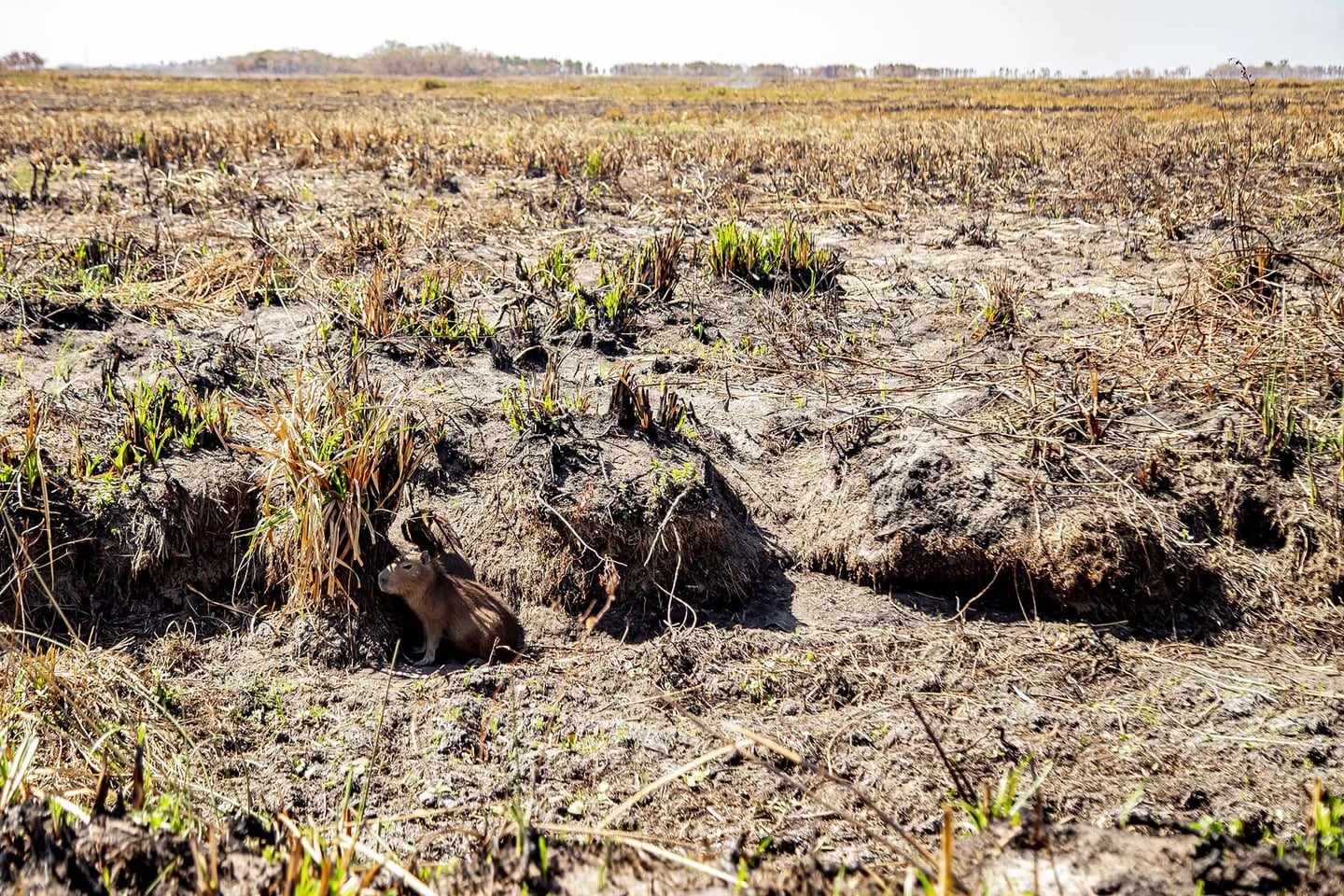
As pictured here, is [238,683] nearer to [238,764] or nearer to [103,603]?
[238,764]

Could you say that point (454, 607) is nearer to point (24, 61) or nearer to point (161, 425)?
point (161, 425)

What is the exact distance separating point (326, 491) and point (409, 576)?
0.50 meters

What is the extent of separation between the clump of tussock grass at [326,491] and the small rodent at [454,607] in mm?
210

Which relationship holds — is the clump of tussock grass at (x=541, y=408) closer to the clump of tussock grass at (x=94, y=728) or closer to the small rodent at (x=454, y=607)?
the small rodent at (x=454, y=607)

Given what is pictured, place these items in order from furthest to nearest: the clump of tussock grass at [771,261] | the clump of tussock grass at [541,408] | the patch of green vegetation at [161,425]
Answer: the clump of tussock grass at [771,261] < the clump of tussock grass at [541,408] < the patch of green vegetation at [161,425]

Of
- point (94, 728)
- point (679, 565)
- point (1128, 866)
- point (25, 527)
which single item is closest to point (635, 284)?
point (679, 565)

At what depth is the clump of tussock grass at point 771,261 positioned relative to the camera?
21.7 ft

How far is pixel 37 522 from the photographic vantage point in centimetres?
376

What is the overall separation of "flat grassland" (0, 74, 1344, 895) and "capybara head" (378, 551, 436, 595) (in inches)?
8.7

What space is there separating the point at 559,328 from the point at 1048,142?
34.3 ft

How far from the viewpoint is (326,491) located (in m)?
3.61

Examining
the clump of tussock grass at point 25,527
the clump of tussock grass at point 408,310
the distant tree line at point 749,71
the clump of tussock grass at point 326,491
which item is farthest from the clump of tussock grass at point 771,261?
the distant tree line at point 749,71

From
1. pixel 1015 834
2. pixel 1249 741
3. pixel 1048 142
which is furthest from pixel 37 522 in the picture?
pixel 1048 142

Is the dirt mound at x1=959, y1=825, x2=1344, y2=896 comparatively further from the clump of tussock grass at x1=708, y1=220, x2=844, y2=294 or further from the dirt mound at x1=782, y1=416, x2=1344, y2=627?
the clump of tussock grass at x1=708, y1=220, x2=844, y2=294
